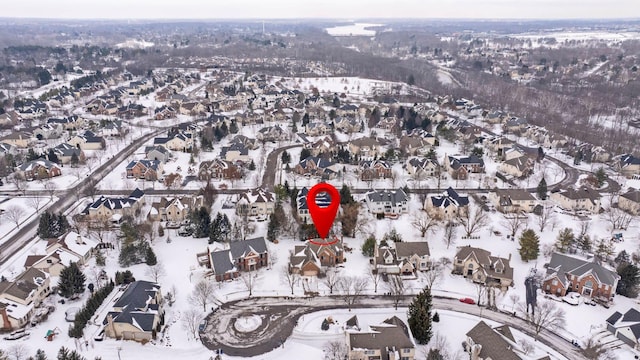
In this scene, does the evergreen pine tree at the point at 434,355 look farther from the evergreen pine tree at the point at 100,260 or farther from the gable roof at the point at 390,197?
the evergreen pine tree at the point at 100,260

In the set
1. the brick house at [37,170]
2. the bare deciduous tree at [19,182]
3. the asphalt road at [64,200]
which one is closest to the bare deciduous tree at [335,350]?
the asphalt road at [64,200]

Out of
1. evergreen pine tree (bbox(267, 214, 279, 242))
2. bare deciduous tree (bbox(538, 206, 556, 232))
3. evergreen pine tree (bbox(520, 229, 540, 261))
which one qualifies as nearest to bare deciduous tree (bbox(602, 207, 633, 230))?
bare deciduous tree (bbox(538, 206, 556, 232))

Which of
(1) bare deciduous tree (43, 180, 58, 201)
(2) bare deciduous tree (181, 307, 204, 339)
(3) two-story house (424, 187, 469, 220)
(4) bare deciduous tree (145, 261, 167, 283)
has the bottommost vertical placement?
(2) bare deciduous tree (181, 307, 204, 339)

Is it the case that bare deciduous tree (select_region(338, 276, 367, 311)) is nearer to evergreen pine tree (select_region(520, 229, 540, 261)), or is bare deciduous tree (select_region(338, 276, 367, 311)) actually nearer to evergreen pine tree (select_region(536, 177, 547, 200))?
evergreen pine tree (select_region(520, 229, 540, 261))

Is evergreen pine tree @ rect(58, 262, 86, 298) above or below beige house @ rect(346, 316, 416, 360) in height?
above

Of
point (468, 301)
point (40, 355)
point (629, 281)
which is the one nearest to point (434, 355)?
point (468, 301)

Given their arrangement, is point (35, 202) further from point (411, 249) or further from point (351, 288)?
point (411, 249)
